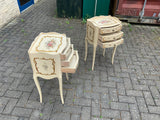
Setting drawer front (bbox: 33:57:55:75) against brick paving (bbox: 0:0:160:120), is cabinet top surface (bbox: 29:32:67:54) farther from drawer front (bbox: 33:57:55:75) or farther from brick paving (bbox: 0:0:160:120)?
brick paving (bbox: 0:0:160:120)

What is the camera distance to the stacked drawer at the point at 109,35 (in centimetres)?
335

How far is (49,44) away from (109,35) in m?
1.69

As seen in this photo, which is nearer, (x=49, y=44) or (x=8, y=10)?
(x=49, y=44)

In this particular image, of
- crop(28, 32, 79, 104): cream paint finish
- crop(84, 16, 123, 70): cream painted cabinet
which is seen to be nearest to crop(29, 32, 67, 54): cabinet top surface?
crop(28, 32, 79, 104): cream paint finish

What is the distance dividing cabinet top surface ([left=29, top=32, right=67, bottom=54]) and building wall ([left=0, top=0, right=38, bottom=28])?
15.9 feet

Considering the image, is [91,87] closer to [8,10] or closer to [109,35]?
[109,35]

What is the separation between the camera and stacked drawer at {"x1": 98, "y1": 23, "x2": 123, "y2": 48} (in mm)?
3354

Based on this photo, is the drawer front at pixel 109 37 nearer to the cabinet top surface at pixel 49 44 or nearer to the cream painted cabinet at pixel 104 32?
the cream painted cabinet at pixel 104 32

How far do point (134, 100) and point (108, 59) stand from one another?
169 centimetres

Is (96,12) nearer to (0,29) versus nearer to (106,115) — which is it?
(0,29)

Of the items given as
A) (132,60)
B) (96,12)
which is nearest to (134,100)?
(132,60)

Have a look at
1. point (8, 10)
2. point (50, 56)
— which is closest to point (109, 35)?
point (50, 56)

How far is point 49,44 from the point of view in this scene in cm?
254

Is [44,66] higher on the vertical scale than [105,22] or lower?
lower
